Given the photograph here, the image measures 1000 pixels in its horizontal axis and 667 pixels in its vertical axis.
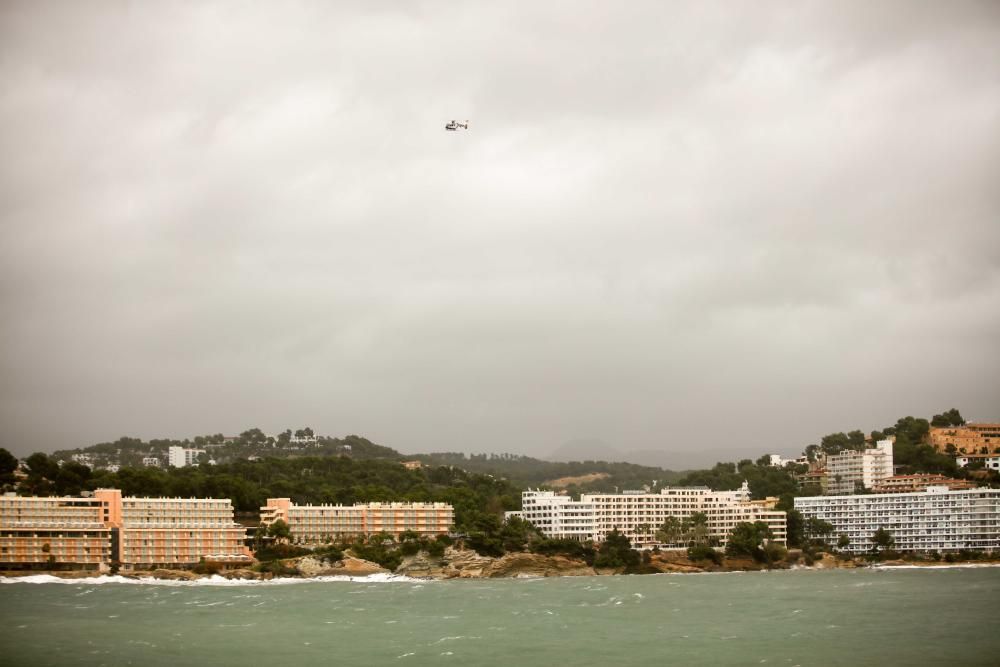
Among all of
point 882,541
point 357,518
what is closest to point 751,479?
point 882,541

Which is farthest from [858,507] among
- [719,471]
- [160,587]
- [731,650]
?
[731,650]

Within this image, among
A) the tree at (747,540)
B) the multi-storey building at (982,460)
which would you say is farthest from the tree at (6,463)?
the multi-storey building at (982,460)

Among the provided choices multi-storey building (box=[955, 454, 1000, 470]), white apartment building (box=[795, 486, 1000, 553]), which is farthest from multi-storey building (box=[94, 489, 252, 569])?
multi-storey building (box=[955, 454, 1000, 470])

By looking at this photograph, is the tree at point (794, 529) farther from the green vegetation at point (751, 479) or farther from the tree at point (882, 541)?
the green vegetation at point (751, 479)

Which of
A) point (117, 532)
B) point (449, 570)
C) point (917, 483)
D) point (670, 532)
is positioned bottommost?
point (449, 570)

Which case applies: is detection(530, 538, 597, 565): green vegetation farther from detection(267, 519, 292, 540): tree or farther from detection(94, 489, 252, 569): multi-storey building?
detection(94, 489, 252, 569): multi-storey building

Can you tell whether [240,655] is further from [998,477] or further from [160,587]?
[998,477]

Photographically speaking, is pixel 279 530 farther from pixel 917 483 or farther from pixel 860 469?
pixel 860 469
